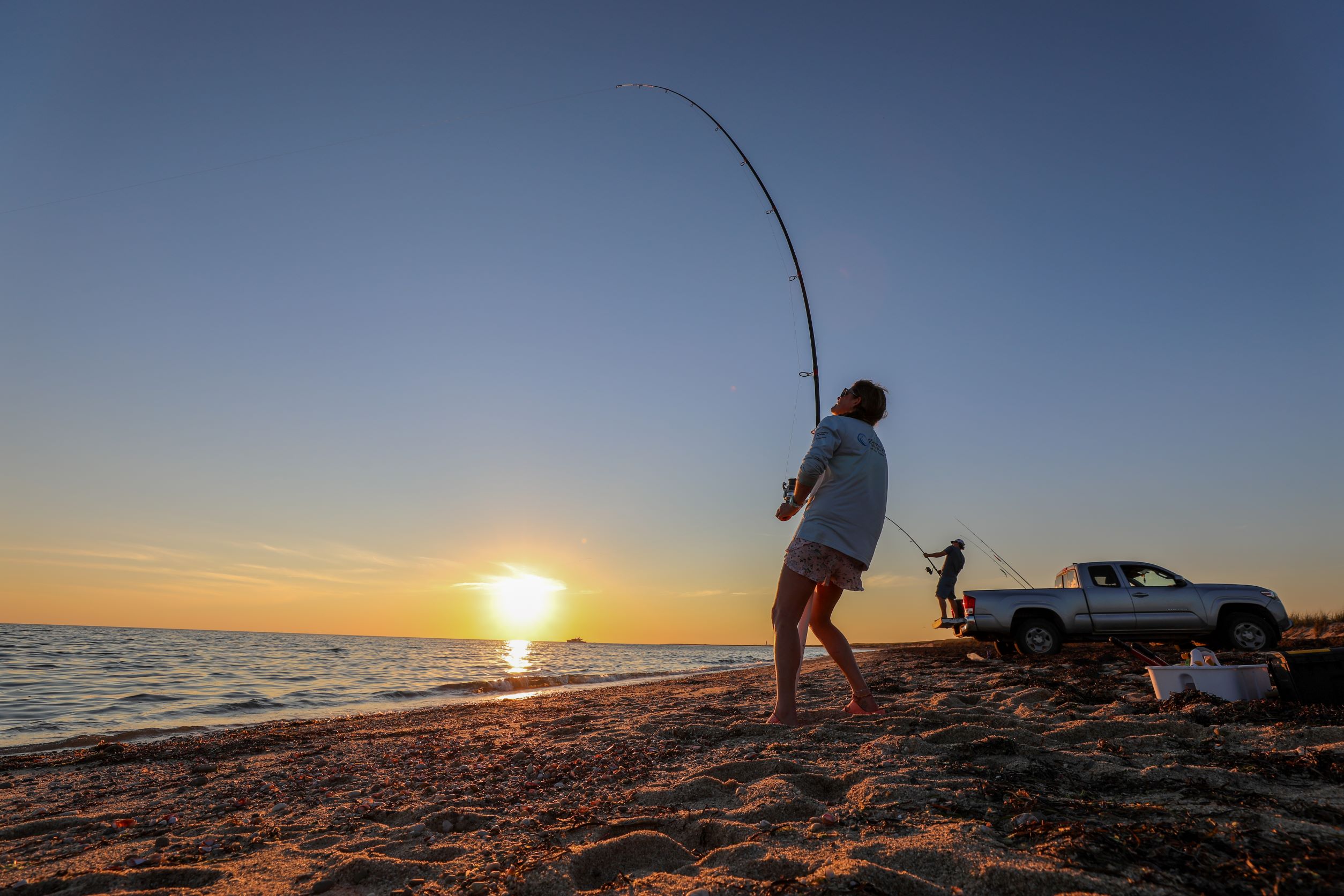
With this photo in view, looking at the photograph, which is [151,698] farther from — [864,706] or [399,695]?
[864,706]

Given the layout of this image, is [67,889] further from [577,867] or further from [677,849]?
[677,849]

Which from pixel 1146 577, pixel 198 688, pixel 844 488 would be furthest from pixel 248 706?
pixel 1146 577

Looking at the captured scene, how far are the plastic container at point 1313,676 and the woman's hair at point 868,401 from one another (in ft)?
8.53

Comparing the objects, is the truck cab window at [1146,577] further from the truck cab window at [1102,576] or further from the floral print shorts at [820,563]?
the floral print shorts at [820,563]

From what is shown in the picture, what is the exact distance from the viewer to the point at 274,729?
7051 millimetres

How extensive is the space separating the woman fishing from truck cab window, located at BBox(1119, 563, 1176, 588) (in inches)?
352

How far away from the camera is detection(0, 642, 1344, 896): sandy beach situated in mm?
1718

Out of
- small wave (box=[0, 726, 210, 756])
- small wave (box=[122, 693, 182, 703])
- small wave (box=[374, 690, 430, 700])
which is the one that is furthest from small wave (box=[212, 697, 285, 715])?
small wave (box=[374, 690, 430, 700])

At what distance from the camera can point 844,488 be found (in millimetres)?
3936

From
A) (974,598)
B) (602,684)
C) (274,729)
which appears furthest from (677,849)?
(602,684)

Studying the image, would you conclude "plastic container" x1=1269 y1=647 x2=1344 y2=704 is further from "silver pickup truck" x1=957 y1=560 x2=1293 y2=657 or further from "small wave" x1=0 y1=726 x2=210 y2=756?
"small wave" x1=0 y1=726 x2=210 y2=756

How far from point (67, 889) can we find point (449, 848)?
49.4 inches

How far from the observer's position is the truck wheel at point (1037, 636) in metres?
10.2

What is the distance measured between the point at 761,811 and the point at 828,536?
5.98ft
